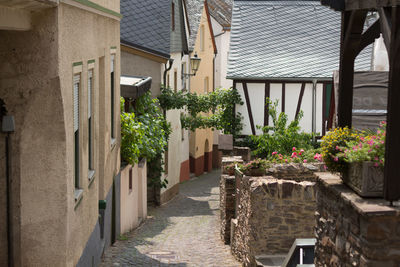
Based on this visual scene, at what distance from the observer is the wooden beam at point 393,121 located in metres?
5.39

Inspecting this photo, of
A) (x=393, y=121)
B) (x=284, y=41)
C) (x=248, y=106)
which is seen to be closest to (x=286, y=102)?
(x=248, y=106)

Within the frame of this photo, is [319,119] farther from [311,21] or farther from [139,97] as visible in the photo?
[139,97]

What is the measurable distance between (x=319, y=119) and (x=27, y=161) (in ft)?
53.5

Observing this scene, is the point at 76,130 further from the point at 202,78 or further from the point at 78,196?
the point at 202,78

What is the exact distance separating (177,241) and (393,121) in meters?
9.72

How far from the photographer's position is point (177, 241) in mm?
14688

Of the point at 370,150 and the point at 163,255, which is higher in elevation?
the point at 370,150

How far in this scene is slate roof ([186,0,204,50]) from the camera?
31.8 m

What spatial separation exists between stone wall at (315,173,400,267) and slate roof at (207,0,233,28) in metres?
36.0

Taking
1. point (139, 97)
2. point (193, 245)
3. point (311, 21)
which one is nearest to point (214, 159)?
point (311, 21)

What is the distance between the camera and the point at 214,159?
37.6m

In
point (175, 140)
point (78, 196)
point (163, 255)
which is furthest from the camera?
point (175, 140)

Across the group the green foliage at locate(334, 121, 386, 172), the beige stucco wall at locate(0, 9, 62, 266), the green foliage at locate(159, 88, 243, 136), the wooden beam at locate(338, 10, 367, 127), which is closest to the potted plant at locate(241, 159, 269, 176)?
the wooden beam at locate(338, 10, 367, 127)

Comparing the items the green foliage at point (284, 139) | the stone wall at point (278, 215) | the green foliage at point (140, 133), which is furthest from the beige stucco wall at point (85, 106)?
the green foliage at point (284, 139)
